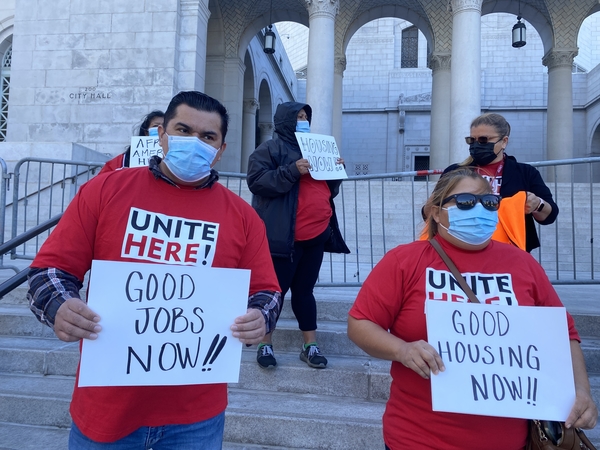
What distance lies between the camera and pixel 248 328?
165 centimetres

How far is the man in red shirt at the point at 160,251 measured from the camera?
5.11ft

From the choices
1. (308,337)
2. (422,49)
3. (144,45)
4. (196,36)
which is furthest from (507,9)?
(308,337)

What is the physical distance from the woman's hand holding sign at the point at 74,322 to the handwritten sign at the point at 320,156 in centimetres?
254

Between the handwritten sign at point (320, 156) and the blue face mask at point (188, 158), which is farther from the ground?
the handwritten sign at point (320, 156)

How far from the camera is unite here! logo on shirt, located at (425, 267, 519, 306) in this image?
178 centimetres

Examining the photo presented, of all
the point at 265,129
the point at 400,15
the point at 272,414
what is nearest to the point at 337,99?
the point at 400,15

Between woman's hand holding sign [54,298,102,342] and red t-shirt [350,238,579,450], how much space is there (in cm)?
95

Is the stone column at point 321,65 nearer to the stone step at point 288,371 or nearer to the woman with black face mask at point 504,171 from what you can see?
the stone step at point 288,371

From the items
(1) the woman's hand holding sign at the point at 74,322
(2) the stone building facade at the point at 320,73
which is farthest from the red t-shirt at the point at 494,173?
(2) the stone building facade at the point at 320,73

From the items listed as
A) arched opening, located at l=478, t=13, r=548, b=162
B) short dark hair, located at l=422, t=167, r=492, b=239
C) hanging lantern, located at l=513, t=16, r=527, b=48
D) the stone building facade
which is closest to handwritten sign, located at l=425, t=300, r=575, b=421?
short dark hair, located at l=422, t=167, r=492, b=239

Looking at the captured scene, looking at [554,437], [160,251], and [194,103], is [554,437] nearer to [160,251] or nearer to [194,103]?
[160,251]

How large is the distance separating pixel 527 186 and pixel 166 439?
2.76m

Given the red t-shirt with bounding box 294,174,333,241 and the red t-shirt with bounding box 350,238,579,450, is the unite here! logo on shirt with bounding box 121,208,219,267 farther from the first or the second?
the red t-shirt with bounding box 294,174,333,241

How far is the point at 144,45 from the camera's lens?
11.8m
